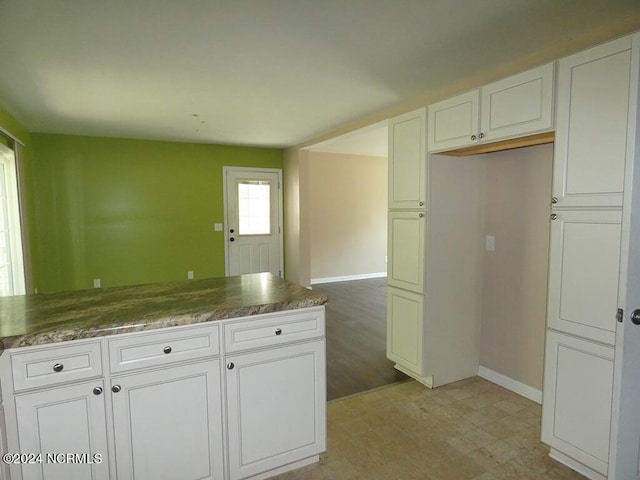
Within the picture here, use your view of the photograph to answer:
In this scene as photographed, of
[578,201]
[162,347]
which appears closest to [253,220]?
[162,347]

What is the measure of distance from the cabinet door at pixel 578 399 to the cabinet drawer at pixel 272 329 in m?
1.28

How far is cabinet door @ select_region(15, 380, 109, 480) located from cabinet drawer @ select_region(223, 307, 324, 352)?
1.83 feet

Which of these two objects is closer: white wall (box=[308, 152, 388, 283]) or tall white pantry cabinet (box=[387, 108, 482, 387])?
tall white pantry cabinet (box=[387, 108, 482, 387])

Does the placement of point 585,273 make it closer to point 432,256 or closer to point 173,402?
point 432,256

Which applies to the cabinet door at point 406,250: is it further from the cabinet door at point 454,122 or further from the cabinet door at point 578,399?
the cabinet door at point 578,399

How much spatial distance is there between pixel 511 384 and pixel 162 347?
2592mm

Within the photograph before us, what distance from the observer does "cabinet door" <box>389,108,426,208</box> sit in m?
2.81

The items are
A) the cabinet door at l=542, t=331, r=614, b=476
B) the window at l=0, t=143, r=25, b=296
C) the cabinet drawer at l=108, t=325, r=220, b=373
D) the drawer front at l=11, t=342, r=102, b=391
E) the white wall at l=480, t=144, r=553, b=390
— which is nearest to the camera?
the drawer front at l=11, t=342, r=102, b=391

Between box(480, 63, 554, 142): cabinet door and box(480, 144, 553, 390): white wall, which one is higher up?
box(480, 63, 554, 142): cabinet door

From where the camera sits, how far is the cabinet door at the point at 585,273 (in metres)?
1.75

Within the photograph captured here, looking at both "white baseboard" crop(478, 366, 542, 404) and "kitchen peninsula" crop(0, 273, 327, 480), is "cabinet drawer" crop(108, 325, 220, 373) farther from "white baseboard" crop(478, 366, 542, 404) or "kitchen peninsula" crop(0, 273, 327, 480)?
"white baseboard" crop(478, 366, 542, 404)

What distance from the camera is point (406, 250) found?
2975 millimetres

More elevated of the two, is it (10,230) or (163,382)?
(10,230)

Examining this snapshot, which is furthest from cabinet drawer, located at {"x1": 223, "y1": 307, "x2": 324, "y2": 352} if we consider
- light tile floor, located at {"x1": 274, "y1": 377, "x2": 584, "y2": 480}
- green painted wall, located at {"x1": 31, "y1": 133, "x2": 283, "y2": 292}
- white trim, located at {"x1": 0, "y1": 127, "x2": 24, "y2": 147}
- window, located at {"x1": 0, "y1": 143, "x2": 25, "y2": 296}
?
green painted wall, located at {"x1": 31, "y1": 133, "x2": 283, "y2": 292}
